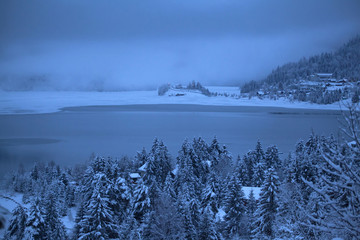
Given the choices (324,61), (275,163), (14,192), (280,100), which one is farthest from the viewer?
(324,61)

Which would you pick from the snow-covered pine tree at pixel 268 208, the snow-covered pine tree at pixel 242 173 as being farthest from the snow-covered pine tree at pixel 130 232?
the snow-covered pine tree at pixel 242 173

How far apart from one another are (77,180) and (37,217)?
45.5 feet

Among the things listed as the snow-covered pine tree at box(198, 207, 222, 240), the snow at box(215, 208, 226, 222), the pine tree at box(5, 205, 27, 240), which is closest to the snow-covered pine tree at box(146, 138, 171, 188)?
the snow at box(215, 208, 226, 222)

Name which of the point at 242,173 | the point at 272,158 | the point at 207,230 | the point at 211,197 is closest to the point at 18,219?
the point at 207,230

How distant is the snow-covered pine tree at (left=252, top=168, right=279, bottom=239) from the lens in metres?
9.41

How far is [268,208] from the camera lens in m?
9.73

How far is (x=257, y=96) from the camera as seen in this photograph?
111312 millimetres

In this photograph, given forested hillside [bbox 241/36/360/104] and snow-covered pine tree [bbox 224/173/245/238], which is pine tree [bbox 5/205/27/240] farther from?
forested hillside [bbox 241/36/360/104]

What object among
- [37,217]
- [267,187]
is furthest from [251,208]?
[37,217]

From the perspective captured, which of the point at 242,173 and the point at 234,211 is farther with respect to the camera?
the point at 242,173

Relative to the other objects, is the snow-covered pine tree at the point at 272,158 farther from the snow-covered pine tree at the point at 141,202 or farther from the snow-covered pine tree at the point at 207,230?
the snow-covered pine tree at the point at 207,230

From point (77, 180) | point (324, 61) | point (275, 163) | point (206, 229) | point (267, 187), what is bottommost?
point (77, 180)

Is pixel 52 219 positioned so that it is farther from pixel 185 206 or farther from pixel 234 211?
pixel 234 211

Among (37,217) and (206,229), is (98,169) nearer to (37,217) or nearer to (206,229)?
(37,217)
